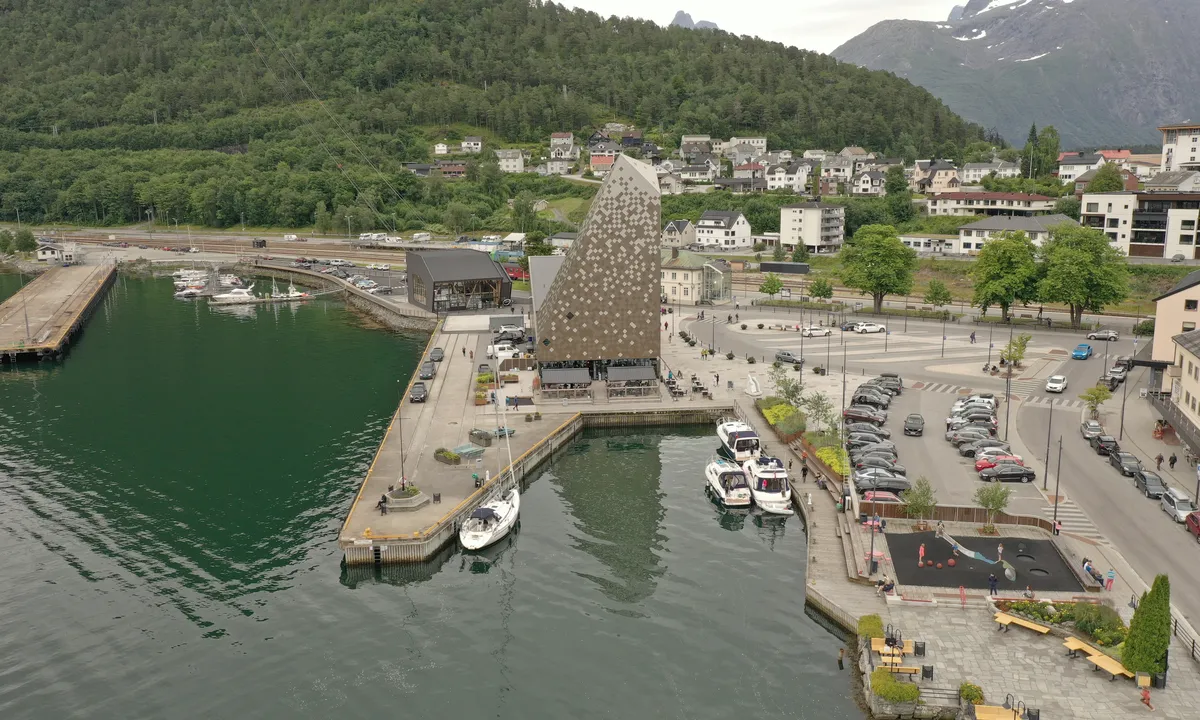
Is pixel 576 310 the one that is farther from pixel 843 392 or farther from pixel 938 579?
pixel 938 579

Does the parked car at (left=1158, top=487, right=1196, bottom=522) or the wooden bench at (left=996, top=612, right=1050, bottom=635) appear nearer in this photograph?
the wooden bench at (left=996, top=612, right=1050, bottom=635)

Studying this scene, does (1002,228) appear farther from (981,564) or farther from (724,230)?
(981,564)

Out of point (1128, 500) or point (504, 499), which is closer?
point (1128, 500)

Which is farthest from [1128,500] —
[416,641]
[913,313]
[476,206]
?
[476,206]

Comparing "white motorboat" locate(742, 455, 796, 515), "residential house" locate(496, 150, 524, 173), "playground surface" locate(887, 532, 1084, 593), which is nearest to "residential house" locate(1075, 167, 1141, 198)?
"white motorboat" locate(742, 455, 796, 515)

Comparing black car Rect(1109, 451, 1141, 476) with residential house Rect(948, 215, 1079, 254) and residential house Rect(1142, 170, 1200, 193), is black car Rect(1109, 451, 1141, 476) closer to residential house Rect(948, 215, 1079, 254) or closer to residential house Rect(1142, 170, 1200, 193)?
residential house Rect(948, 215, 1079, 254)

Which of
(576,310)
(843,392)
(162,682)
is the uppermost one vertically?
(576,310)

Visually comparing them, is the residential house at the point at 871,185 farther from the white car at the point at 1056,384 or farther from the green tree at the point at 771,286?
the white car at the point at 1056,384
